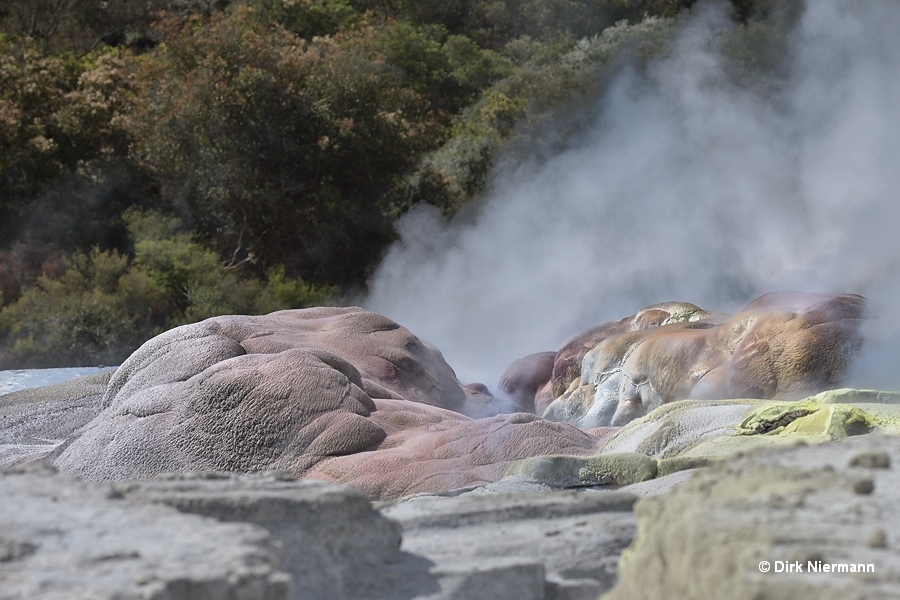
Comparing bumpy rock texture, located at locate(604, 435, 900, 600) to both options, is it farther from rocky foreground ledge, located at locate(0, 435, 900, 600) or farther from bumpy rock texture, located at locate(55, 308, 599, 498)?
bumpy rock texture, located at locate(55, 308, 599, 498)

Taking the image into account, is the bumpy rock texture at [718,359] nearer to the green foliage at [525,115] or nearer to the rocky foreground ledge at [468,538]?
the rocky foreground ledge at [468,538]

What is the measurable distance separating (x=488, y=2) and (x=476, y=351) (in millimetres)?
13260

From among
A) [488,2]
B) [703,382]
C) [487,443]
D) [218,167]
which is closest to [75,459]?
[487,443]

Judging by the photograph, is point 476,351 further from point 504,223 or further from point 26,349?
point 26,349

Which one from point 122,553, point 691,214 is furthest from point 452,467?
point 691,214

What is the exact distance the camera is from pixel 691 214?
14.0 meters

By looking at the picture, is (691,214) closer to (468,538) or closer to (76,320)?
(76,320)

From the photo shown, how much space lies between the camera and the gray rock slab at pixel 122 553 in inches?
74.5

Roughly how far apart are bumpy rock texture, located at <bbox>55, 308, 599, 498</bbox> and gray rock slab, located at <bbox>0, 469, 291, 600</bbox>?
3.47m

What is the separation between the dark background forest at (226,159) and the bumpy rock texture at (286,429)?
7.61m

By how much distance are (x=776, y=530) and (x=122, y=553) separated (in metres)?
1.04

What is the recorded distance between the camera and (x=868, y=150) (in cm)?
1208

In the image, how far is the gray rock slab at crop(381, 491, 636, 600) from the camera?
8.16ft

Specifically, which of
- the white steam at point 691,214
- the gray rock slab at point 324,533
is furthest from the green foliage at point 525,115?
the gray rock slab at point 324,533
